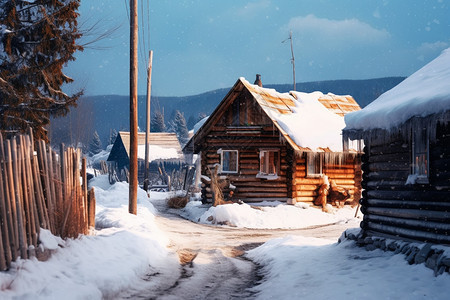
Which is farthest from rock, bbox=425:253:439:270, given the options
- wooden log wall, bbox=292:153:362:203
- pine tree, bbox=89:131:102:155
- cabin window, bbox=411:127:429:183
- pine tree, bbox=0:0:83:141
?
pine tree, bbox=89:131:102:155

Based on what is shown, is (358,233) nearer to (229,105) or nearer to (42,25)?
(42,25)

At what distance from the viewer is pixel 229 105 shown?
2358cm

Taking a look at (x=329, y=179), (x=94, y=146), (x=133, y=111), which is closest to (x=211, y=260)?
(x=133, y=111)

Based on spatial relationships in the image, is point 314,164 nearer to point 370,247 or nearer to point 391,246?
point 370,247

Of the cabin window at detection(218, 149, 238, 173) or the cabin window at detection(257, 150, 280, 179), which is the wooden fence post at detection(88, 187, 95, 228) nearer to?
the cabin window at detection(218, 149, 238, 173)

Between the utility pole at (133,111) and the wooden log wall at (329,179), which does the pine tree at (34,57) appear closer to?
the utility pole at (133,111)

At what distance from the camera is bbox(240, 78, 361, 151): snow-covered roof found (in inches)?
876

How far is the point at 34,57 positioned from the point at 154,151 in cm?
3768

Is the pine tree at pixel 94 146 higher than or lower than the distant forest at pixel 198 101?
lower

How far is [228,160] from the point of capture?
78.1 ft

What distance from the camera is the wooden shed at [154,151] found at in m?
50.0

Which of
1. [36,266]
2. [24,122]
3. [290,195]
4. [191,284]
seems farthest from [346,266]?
[290,195]

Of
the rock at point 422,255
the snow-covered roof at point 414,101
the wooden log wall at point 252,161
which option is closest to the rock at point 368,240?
the rock at point 422,255

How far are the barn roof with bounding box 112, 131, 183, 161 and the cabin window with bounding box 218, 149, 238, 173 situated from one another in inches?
1012
